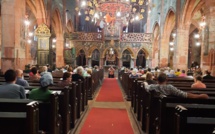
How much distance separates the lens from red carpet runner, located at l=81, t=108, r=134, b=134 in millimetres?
5168

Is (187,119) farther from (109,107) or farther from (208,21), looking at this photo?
(208,21)

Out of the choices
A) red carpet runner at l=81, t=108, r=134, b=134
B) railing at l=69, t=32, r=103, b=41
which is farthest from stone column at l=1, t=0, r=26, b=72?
railing at l=69, t=32, r=103, b=41

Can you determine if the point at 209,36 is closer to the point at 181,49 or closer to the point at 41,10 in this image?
the point at 181,49

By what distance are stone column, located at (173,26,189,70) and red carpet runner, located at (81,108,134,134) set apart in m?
9.40

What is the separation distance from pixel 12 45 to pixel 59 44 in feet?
36.5

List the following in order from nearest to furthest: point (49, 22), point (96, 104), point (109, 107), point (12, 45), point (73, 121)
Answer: point (73, 121)
point (109, 107)
point (96, 104)
point (12, 45)
point (49, 22)

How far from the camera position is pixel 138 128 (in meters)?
5.43

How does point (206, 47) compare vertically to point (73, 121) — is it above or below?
above

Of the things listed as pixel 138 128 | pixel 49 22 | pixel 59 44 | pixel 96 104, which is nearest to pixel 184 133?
pixel 138 128

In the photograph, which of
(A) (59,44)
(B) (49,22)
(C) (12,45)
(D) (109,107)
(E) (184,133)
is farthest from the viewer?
(A) (59,44)

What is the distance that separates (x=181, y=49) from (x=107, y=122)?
11295mm

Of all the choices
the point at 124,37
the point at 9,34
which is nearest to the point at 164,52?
the point at 124,37

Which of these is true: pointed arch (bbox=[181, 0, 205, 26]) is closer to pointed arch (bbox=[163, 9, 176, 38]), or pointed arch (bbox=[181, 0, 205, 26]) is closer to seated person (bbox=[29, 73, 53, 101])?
pointed arch (bbox=[163, 9, 176, 38])

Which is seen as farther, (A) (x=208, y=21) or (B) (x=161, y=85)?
(A) (x=208, y=21)
